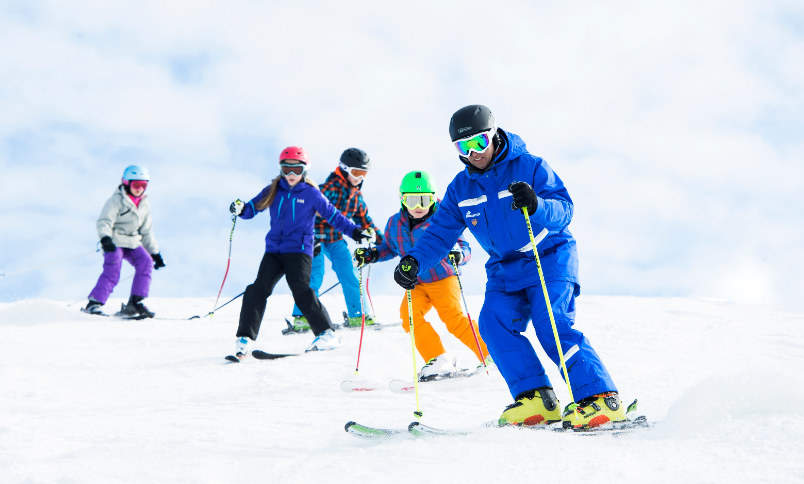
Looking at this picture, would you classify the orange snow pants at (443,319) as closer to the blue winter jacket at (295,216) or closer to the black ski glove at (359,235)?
the black ski glove at (359,235)

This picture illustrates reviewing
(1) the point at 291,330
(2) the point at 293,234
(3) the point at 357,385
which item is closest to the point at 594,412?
(3) the point at 357,385

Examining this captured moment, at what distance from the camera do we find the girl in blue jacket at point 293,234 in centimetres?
693

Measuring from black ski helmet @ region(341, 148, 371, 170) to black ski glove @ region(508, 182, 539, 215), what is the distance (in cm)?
613

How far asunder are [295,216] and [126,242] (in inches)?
203

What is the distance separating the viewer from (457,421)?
12.9ft

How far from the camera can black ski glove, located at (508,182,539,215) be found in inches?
128

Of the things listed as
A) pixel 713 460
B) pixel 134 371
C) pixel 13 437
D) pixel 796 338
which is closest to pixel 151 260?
pixel 134 371

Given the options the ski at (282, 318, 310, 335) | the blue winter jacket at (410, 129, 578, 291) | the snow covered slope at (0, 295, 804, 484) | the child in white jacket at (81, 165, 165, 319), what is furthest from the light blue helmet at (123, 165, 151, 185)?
the blue winter jacket at (410, 129, 578, 291)

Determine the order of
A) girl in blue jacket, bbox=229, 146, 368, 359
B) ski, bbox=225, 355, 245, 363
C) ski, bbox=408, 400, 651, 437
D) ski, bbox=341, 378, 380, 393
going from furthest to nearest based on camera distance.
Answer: girl in blue jacket, bbox=229, 146, 368, 359 → ski, bbox=225, 355, 245, 363 → ski, bbox=341, 378, 380, 393 → ski, bbox=408, 400, 651, 437

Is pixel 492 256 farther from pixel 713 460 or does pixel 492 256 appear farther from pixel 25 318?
pixel 25 318

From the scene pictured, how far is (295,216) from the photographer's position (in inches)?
277

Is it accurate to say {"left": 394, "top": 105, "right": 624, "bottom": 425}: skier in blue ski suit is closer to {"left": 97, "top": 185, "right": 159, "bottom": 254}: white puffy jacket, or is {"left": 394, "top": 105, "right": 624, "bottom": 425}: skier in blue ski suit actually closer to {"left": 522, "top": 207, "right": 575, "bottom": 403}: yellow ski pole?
{"left": 522, "top": 207, "right": 575, "bottom": 403}: yellow ski pole

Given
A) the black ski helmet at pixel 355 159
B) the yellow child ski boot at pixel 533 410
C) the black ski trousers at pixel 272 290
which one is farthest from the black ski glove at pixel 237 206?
the yellow child ski boot at pixel 533 410

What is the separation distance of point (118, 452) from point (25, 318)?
8.57 meters
